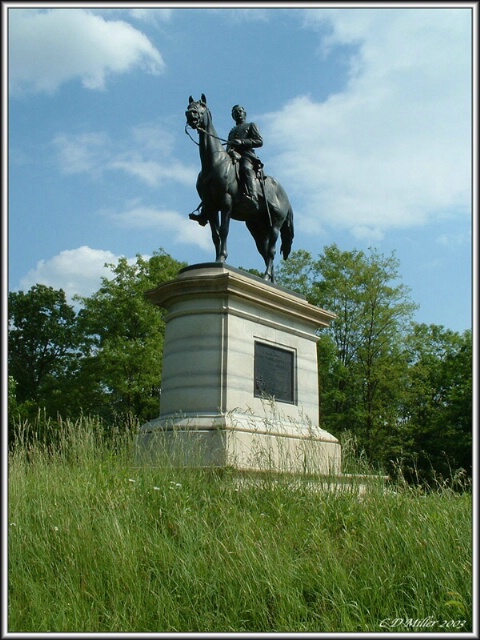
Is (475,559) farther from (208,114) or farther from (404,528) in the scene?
(208,114)

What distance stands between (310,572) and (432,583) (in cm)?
87

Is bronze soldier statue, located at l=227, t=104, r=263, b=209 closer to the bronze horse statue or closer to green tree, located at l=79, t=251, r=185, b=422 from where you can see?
the bronze horse statue

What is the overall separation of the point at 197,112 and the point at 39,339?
2640cm

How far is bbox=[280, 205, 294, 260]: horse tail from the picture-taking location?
43.4ft

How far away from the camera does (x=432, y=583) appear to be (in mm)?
4855

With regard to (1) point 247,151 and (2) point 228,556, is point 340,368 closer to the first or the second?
(1) point 247,151

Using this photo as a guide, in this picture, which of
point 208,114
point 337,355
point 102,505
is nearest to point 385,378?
point 337,355

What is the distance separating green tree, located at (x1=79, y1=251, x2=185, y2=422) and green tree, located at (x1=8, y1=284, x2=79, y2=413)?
11.4ft

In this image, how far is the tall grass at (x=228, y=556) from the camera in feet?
15.6

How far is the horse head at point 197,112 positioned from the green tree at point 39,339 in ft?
71.5

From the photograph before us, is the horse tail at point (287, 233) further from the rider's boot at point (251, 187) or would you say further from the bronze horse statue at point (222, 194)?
the rider's boot at point (251, 187)

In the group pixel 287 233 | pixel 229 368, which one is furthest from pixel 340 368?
pixel 229 368

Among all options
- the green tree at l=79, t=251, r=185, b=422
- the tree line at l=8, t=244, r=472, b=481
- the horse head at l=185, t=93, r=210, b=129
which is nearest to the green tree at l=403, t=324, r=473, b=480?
the tree line at l=8, t=244, r=472, b=481

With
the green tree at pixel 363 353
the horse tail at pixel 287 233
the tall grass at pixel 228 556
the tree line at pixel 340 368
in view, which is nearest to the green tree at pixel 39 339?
the tree line at pixel 340 368
